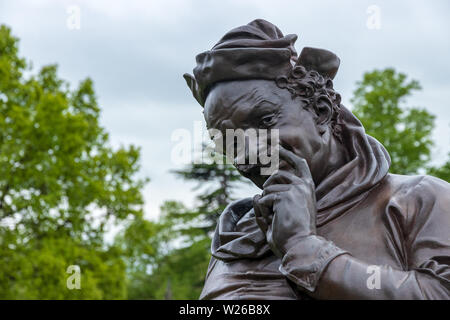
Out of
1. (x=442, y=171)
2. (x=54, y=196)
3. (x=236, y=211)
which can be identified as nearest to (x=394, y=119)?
(x=442, y=171)

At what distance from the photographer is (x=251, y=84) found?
12.8ft

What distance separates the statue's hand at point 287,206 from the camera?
11.3 feet

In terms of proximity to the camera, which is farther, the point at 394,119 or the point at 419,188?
the point at 394,119

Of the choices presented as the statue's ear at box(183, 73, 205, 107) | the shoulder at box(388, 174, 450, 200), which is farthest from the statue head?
the shoulder at box(388, 174, 450, 200)

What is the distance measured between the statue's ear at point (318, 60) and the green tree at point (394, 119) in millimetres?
17820

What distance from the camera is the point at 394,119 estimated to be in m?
24.2

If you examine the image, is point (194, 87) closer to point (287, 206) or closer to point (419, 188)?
point (287, 206)

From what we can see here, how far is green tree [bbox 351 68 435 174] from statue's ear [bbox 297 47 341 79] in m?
17.8

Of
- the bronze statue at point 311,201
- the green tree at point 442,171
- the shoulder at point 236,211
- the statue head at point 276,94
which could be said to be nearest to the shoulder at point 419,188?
the bronze statue at point 311,201

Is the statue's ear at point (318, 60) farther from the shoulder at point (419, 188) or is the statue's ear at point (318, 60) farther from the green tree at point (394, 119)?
the green tree at point (394, 119)

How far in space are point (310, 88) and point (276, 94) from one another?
193mm

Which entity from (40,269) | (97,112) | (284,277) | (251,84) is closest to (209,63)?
(251,84)

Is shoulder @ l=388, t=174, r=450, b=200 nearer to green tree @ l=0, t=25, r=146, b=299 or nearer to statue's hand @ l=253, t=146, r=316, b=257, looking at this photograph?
statue's hand @ l=253, t=146, r=316, b=257
